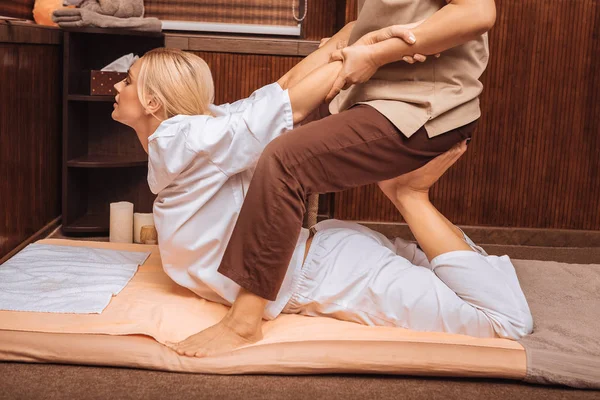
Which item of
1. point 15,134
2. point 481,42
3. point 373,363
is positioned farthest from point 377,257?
point 15,134

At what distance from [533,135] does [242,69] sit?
4.18 feet

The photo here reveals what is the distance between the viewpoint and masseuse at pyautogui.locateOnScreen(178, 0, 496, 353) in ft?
5.93

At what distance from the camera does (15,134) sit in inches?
106

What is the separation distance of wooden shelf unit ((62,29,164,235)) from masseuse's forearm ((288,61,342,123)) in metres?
1.46

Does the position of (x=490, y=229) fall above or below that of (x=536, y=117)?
below

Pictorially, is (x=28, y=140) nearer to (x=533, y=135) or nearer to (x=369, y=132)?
(x=369, y=132)

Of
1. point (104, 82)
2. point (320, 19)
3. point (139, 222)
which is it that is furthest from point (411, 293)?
point (320, 19)

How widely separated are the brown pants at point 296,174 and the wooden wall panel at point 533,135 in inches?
59.1

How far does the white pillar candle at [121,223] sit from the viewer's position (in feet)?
10.0

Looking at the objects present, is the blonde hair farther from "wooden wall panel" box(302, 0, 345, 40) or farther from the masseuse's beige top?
"wooden wall panel" box(302, 0, 345, 40)

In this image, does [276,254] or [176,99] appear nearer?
[276,254]

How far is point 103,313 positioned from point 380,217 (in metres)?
1.73

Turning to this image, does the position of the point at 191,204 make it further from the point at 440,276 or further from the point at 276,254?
the point at 440,276

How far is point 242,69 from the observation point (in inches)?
131
